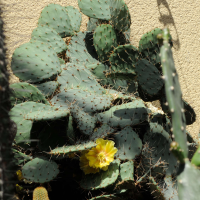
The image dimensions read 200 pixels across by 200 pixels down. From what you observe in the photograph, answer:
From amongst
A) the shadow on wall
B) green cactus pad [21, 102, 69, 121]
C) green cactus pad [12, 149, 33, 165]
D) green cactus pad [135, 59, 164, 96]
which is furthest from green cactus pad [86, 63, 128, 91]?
the shadow on wall

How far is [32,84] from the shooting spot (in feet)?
5.23

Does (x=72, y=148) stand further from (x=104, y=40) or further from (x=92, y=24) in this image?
(x=92, y=24)

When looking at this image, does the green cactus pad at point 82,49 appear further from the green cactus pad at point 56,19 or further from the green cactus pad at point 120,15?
the green cactus pad at point 120,15

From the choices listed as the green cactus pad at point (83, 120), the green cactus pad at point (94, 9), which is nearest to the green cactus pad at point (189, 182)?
the green cactus pad at point (83, 120)

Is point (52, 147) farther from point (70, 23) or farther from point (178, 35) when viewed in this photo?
point (178, 35)

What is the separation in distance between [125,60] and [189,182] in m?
1.02

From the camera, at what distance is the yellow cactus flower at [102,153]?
54.9 inches

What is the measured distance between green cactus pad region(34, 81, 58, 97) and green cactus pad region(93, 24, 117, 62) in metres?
0.42

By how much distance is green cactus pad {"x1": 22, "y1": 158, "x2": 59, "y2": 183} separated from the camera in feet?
4.42

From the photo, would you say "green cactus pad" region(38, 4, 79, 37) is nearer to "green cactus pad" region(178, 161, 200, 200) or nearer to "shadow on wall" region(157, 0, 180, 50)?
"shadow on wall" region(157, 0, 180, 50)

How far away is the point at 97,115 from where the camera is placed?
58.5 inches

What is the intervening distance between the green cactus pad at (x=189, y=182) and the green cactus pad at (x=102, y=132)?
64cm

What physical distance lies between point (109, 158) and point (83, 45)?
0.90 metres

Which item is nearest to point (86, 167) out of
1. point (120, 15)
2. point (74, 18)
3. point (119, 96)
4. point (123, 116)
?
point (123, 116)
